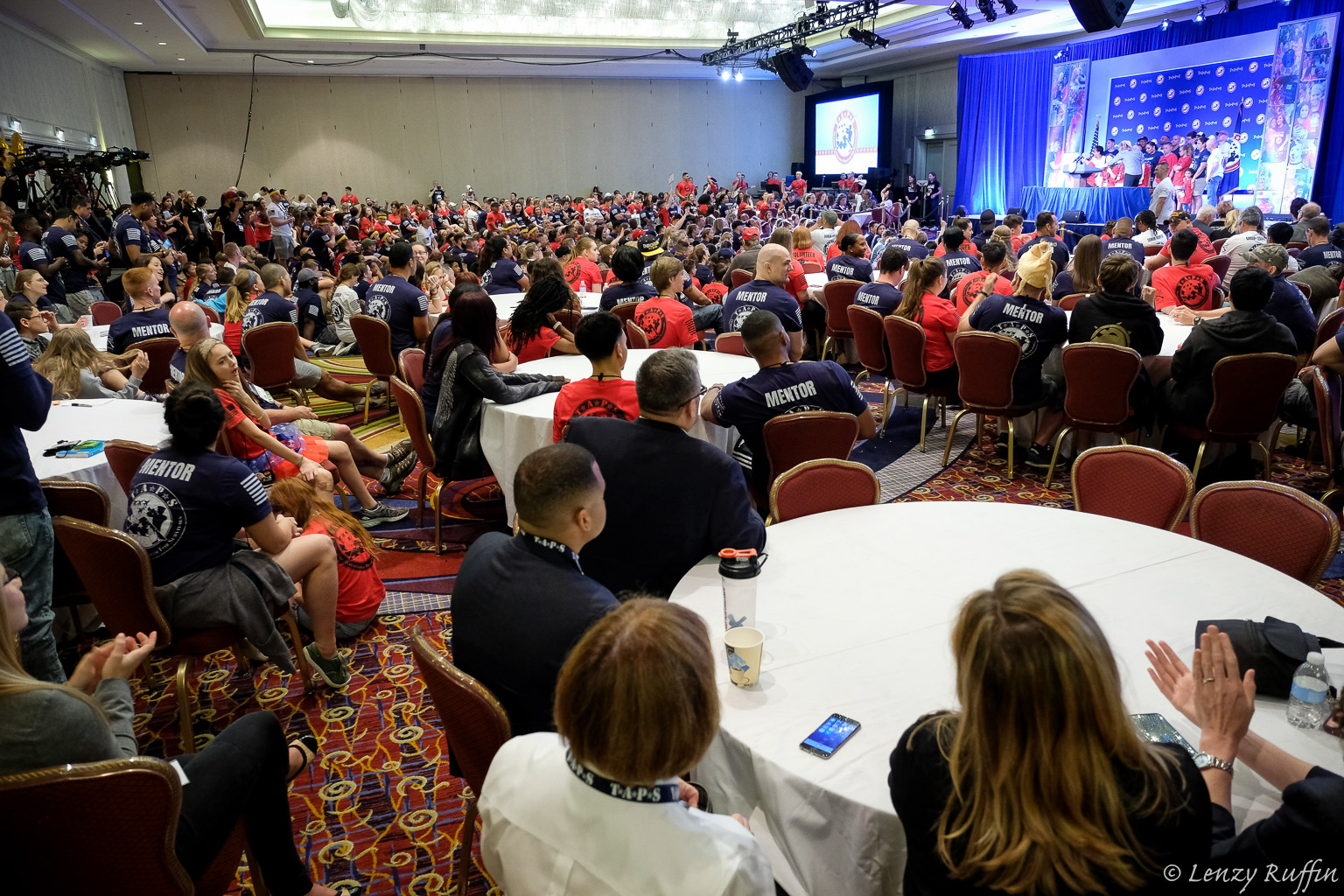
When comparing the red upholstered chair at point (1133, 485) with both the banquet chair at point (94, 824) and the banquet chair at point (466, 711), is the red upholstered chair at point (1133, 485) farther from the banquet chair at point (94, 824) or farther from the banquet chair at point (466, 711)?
the banquet chair at point (94, 824)

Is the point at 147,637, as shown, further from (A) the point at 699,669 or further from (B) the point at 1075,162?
(B) the point at 1075,162

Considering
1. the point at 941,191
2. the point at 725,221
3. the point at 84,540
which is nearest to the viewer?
the point at 84,540

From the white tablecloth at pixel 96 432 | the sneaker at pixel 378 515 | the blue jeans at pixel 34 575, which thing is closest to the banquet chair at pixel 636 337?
the sneaker at pixel 378 515

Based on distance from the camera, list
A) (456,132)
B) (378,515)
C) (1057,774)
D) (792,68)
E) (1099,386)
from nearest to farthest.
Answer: (1057,774)
(1099,386)
(378,515)
(792,68)
(456,132)

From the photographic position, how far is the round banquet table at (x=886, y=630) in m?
1.51

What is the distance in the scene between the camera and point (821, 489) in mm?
2758

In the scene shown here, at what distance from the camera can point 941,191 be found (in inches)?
815

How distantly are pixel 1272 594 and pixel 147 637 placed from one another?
297 centimetres

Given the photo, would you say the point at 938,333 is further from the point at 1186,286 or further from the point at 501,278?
the point at 501,278

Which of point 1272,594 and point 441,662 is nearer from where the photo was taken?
point 441,662

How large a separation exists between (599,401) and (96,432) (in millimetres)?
2358

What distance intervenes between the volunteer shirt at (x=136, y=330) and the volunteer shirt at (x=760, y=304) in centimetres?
382

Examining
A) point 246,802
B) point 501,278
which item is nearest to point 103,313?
point 501,278

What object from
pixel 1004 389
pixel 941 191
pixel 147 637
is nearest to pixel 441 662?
pixel 147 637
